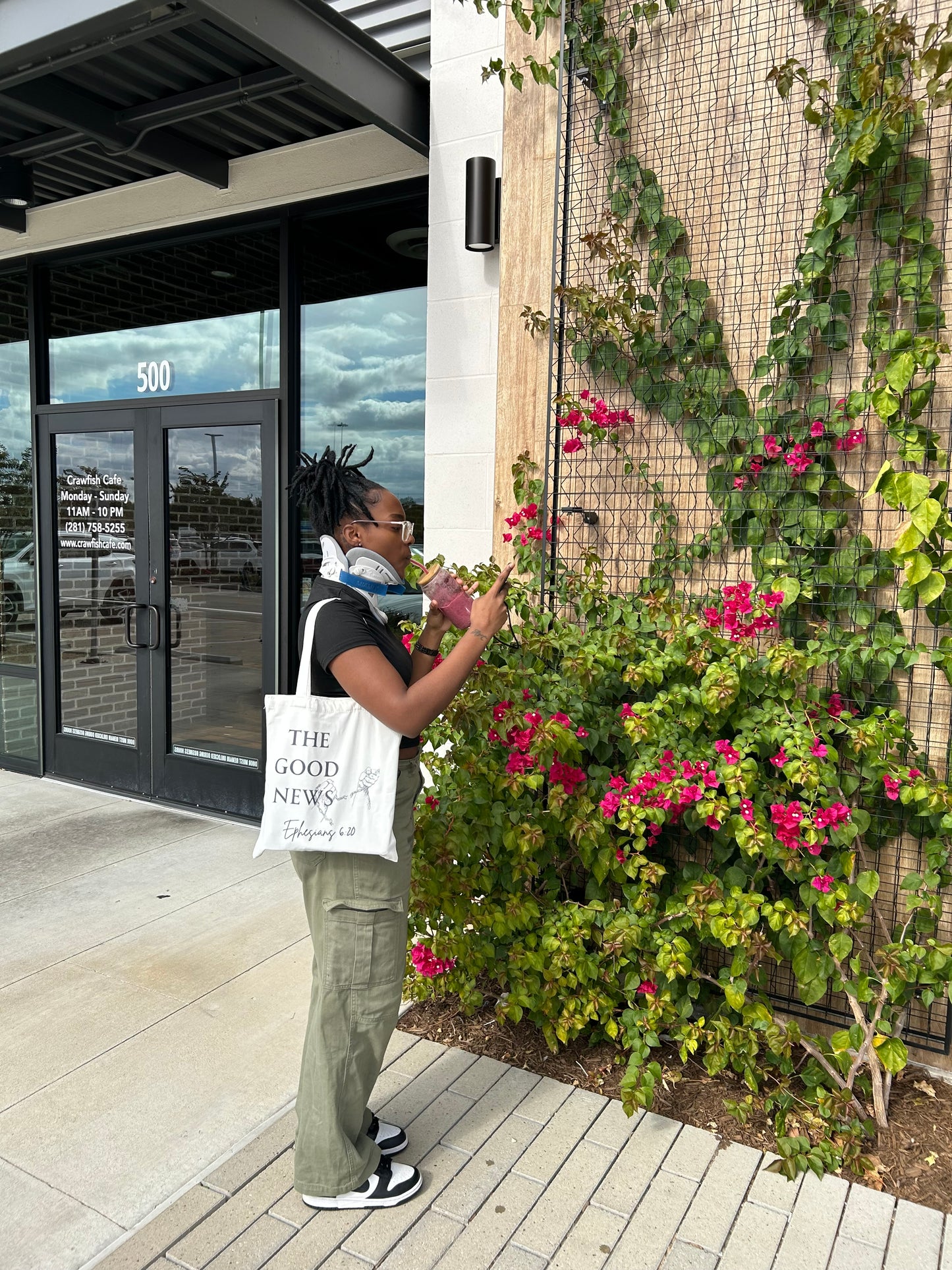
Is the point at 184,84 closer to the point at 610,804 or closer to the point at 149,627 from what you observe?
the point at 149,627

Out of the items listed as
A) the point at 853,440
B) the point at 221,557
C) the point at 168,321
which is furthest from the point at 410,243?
the point at 853,440

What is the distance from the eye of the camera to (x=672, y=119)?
3107 millimetres


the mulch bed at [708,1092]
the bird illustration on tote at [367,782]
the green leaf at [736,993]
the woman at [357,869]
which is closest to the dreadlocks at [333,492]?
the woman at [357,869]

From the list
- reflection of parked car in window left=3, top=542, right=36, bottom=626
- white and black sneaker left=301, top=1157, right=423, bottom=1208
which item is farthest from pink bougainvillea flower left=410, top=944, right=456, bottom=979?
reflection of parked car in window left=3, top=542, right=36, bottom=626

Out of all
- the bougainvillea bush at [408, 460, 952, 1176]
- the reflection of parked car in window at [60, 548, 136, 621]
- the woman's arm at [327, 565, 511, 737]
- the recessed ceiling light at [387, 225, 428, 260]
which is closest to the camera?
the woman's arm at [327, 565, 511, 737]

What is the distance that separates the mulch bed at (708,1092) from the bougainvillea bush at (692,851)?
65mm

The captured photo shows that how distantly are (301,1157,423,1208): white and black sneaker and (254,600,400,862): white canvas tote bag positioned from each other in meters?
0.82

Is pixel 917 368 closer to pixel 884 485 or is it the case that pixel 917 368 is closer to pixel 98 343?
pixel 884 485

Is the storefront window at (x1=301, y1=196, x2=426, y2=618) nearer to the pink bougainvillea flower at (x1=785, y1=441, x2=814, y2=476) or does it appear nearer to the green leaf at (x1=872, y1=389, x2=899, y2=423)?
the pink bougainvillea flower at (x1=785, y1=441, x2=814, y2=476)

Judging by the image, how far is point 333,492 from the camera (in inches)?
84.6

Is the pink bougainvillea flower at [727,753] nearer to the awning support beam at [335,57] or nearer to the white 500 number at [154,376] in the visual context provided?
the awning support beam at [335,57]

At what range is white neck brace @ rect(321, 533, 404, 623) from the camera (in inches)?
81.7

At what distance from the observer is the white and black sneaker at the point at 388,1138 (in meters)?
2.35

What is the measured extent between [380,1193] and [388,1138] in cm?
18
